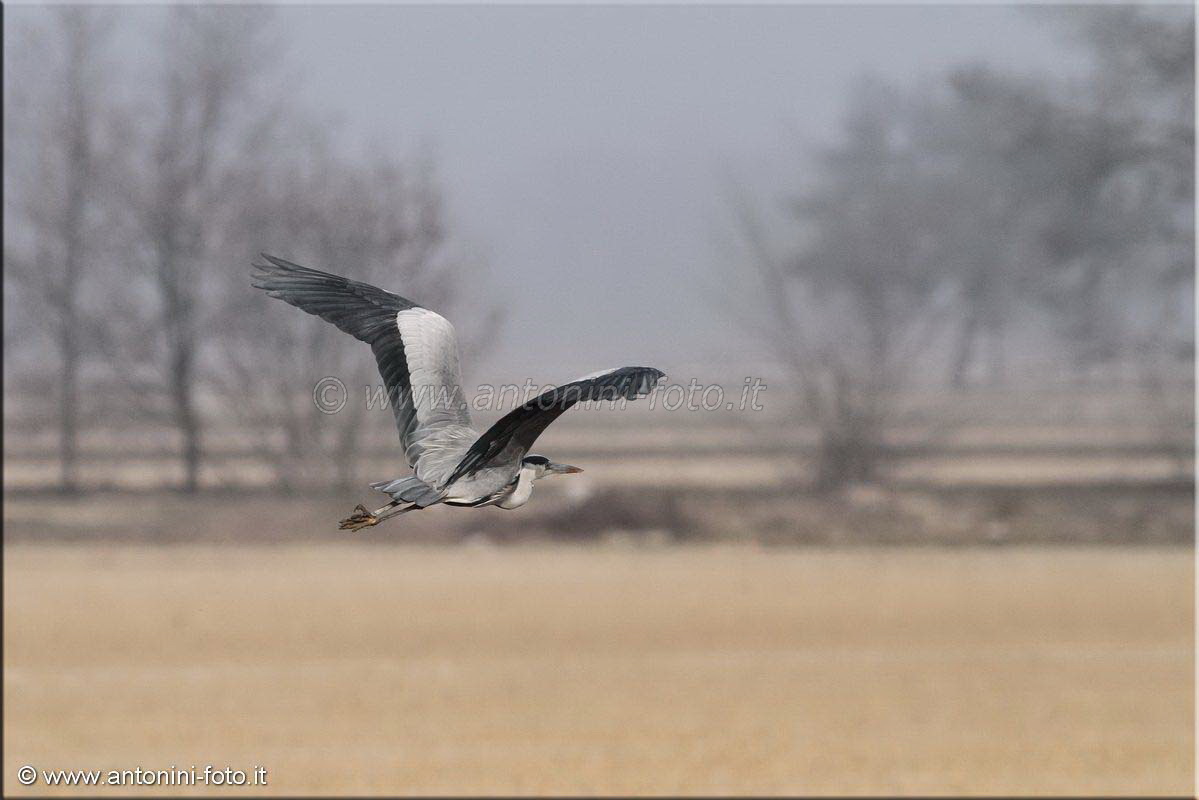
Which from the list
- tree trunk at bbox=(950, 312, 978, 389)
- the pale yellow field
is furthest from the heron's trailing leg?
tree trunk at bbox=(950, 312, 978, 389)

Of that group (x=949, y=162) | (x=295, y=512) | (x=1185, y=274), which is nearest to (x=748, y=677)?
(x=295, y=512)

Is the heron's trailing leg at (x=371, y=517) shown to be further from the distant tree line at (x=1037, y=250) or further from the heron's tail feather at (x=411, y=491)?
the distant tree line at (x=1037, y=250)

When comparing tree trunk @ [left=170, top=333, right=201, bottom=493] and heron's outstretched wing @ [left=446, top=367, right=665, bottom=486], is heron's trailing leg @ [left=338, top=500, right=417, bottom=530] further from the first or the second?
tree trunk @ [left=170, top=333, right=201, bottom=493]

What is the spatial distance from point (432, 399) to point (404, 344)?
0.38 ft

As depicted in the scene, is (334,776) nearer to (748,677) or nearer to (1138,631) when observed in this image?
(748,677)

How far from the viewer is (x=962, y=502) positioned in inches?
1192

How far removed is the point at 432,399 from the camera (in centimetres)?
178

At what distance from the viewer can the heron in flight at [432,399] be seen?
1.52m

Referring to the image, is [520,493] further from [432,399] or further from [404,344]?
[404,344]

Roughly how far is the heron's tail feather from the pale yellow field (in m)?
14.2

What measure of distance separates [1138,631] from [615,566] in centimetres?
889

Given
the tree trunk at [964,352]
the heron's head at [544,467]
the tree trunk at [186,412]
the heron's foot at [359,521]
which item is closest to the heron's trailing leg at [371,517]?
the heron's foot at [359,521]

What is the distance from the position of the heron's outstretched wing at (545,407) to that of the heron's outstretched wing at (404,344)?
8 cm

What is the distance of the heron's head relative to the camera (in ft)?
5.31
